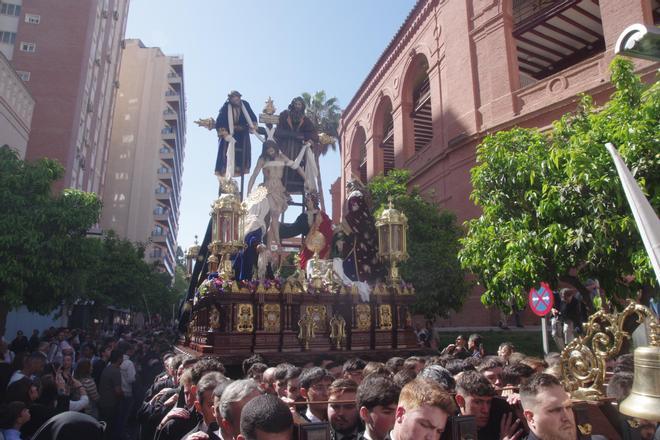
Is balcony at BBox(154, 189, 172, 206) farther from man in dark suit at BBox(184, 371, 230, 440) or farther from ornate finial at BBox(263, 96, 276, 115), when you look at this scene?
man in dark suit at BBox(184, 371, 230, 440)

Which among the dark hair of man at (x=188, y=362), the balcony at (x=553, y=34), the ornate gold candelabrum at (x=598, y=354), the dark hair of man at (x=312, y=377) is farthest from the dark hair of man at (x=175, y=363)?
the balcony at (x=553, y=34)

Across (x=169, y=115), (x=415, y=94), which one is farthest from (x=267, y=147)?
(x=169, y=115)

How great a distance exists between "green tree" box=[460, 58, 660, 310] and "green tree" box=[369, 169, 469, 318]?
6914mm

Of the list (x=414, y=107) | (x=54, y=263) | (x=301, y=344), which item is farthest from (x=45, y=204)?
(x=414, y=107)

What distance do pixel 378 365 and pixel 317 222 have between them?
7.07 meters

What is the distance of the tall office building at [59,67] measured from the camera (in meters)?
35.2

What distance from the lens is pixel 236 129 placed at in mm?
12891

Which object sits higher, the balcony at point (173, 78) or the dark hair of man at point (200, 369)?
the balcony at point (173, 78)

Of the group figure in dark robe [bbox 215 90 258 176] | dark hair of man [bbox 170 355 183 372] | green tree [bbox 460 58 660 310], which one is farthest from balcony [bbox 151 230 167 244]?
dark hair of man [bbox 170 355 183 372]

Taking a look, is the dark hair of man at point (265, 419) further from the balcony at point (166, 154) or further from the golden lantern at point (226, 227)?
the balcony at point (166, 154)

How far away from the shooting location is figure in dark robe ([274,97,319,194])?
1329cm

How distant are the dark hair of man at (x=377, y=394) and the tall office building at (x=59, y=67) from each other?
36.1m

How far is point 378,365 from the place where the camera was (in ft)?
17.5

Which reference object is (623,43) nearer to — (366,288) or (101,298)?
(366,288)
